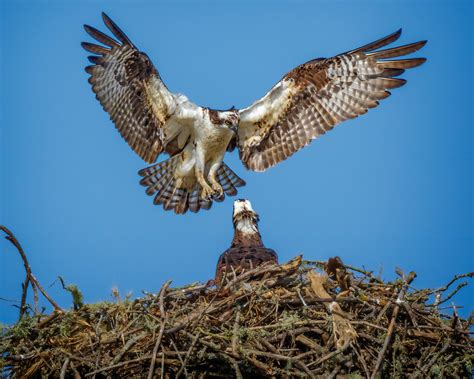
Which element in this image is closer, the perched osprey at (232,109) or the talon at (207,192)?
the perched osprey at (232,109)

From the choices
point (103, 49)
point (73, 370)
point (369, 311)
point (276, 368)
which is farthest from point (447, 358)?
point (103, 49)

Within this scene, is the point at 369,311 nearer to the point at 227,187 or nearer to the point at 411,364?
the point at 411,364

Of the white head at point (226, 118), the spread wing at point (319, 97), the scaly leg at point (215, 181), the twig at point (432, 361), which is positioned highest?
the spread wing at point (319, 97)

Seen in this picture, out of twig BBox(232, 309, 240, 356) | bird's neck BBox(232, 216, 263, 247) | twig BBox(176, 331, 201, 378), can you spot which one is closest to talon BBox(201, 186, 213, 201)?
bird's neck BBox(232, 216, 263, 247)

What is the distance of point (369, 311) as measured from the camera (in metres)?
5.07

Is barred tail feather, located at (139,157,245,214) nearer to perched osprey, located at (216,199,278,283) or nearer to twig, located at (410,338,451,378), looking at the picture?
perched osprey, located at (216,199,278,283)

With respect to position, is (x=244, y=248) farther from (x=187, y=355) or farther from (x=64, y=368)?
(x=64, y=368)

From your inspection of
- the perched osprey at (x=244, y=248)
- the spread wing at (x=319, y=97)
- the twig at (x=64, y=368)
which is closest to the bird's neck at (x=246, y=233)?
the perched osprey at (x=244, y=248)

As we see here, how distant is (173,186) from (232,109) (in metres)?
1.22

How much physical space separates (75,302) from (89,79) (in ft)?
12.2

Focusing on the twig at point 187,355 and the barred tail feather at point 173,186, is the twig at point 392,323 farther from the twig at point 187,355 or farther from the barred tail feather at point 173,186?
the barred tail feather at point 173,186

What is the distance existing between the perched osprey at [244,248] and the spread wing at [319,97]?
4.69ft

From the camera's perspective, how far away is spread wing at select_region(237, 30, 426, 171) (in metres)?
7.91

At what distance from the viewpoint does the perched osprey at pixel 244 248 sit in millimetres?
6090
